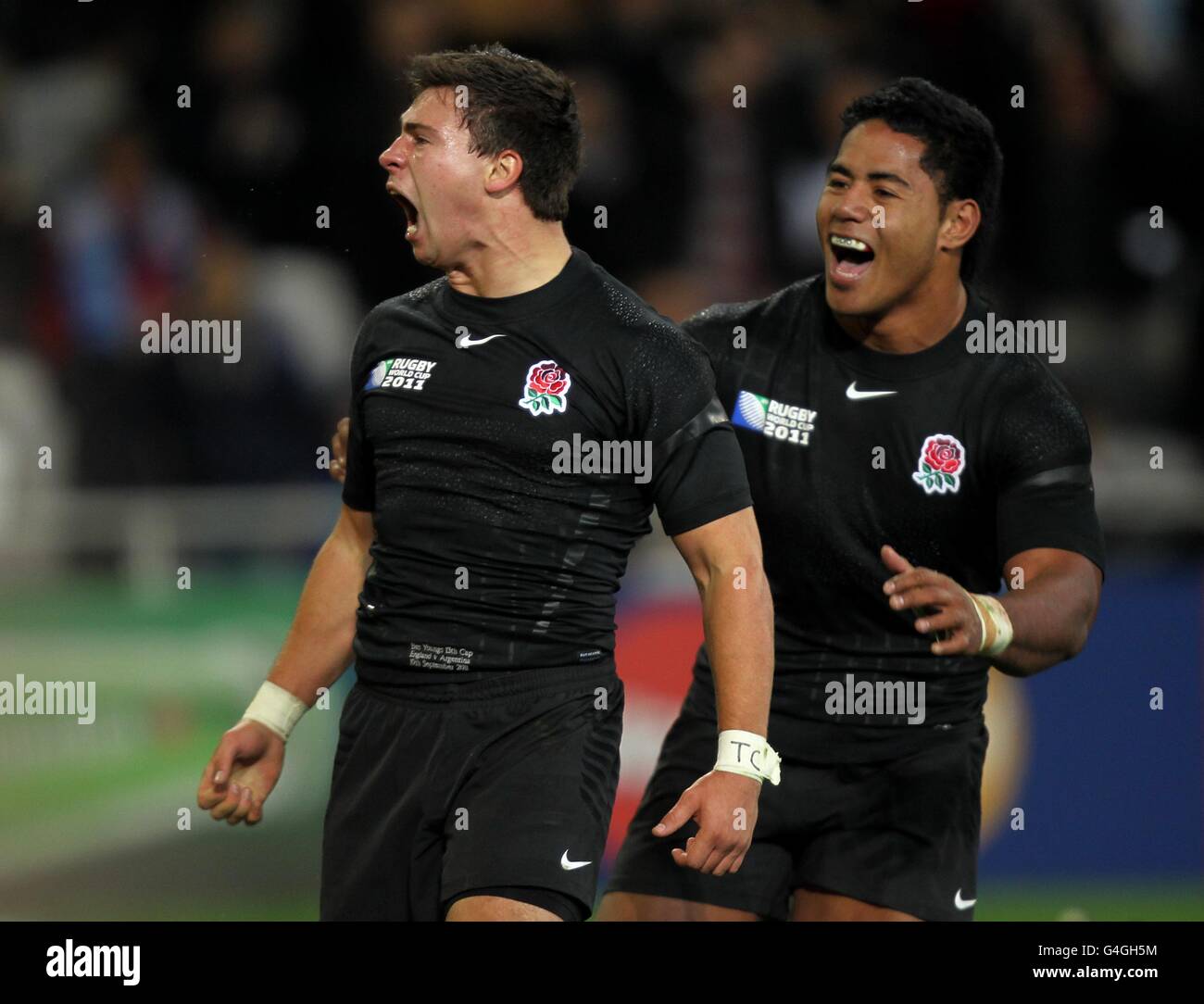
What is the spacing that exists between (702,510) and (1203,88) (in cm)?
631

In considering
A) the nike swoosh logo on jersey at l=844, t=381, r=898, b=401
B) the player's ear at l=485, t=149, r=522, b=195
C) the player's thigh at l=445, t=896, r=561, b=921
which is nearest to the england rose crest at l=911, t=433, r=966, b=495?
the nike swoosh logo on jersey at l=844, t=381, r=898, b=401

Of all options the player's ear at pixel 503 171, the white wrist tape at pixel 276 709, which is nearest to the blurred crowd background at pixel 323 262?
the white wrist tape at pixel 276 709

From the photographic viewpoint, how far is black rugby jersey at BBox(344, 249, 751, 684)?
400 cm

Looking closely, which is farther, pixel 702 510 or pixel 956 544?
pixel 956 544

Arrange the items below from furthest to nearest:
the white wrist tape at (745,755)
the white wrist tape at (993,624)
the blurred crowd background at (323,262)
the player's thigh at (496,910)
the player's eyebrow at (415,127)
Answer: the blurred crowd background at (323,262)
the player's eyebrow at (415,127)
the white wrist tape at (993,624)
the white wrist tape at (745,755)
the player's thigh at (496,910)

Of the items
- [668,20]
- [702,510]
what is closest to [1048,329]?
[668,20]

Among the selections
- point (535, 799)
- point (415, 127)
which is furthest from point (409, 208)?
point (535, 799)

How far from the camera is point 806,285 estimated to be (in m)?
4.88

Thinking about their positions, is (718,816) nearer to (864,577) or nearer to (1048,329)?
(864,577)

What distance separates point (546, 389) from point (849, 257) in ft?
3.37

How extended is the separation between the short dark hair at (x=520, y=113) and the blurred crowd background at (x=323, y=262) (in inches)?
130

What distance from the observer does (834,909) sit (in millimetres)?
4484

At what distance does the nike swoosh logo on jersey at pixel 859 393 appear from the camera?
4.64m

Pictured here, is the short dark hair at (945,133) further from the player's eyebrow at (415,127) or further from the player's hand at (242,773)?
the player's hand at (242,773)
